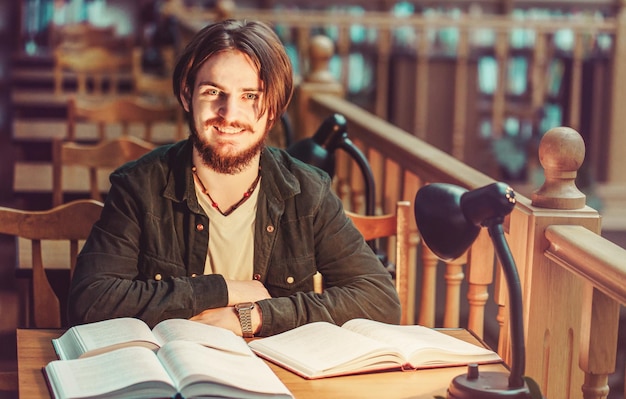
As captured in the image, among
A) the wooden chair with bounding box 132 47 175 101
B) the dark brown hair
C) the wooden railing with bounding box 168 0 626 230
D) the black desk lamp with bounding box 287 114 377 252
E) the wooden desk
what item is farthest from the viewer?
the wooden railing with bounding box 168 0 626 230

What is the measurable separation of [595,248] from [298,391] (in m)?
0.55

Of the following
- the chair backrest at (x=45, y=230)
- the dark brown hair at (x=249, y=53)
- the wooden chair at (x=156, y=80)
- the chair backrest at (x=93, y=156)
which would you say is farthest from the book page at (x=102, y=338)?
the wooden chair at (x=156, y=80)

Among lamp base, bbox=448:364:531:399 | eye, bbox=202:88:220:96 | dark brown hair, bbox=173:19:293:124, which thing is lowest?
A: lamp base, bbox=448:364:531:399

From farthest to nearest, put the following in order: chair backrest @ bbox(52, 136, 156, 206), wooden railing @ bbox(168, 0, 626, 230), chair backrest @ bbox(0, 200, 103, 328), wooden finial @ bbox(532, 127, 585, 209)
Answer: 1. wooden railing @ bbox(168, 0, 626, 230)
2. chair backrest @ bbox(52, 136, 156, 206)
3. chair backrest @ bbox(0, 200, 103, 328)
4. wooden finial @ bbox(532, 127, 585, 209)

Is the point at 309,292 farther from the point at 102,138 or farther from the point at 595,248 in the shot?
the point at 102,138

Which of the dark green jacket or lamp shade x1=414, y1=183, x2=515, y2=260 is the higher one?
lamp shade x1=414, y1=183, x2=515, y2=260

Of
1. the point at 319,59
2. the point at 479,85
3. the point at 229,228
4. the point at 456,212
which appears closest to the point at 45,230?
the point at 229,228

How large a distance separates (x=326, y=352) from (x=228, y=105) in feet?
1.73

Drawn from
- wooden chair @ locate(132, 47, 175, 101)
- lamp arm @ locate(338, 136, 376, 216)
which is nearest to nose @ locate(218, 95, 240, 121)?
lamp arm @ locate(338, 136, 376, 216)

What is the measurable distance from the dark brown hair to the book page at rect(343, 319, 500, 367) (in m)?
0.48

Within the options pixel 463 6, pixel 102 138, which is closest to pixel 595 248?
pixel 102 138

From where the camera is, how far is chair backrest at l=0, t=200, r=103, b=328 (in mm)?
2283

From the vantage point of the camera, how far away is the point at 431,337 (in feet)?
5.67

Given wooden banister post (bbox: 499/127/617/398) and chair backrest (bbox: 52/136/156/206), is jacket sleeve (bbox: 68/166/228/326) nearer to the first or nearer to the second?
wooden banister post (bbox: 499/127/617/398)
